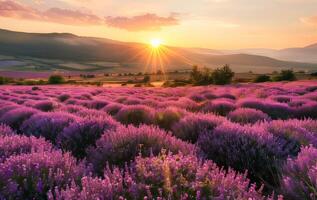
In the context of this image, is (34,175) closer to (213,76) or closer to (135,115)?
(135,115)

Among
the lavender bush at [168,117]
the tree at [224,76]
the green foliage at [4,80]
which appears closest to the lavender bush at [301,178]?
the lavender bush at [168,117]

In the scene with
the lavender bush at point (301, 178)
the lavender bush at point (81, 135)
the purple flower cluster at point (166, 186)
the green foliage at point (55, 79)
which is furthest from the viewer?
the green foliage at point (55, 79)

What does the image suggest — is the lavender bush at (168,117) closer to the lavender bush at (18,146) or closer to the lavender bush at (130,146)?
the lavender bush at (130,146)

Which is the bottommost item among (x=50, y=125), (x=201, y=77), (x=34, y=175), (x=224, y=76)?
(x=201, y=77)

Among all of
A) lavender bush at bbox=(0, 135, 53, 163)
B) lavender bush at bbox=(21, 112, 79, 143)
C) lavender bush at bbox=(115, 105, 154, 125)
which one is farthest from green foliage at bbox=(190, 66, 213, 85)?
lavender bush at bbox=(0, 135, 53, 163)

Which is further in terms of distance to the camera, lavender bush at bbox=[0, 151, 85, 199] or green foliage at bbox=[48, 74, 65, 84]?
green foliage at bbox=[48, 74, 65, 84]

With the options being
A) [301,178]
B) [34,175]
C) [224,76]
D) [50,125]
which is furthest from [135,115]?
[224,76]

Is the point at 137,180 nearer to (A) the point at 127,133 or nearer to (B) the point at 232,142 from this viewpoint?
(A) the point at 127,133

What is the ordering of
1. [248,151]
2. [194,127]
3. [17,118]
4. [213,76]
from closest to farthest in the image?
1. [248,151]
2. [194,127]
3. [17,118]
4. [213,76]

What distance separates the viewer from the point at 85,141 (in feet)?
19.2

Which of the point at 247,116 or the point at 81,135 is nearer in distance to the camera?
the point at 81,135

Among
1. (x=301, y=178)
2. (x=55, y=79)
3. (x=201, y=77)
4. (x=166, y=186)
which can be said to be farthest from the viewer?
(x=55, y=79)

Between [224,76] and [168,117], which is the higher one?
[168,117]

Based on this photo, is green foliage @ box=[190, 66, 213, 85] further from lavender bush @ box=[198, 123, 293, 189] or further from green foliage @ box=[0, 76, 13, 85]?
lavender bush @ box=[198, 123, 293, 189]
